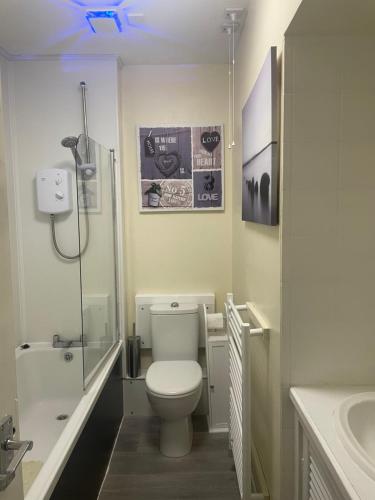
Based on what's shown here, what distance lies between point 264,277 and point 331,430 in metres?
0.69

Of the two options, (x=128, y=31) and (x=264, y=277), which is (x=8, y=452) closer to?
(x=264, y=277)

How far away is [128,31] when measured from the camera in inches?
83.2

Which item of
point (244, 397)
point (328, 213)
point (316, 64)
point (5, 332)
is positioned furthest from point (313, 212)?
point (5, 332)

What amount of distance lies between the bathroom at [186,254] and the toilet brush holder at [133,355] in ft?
0.05

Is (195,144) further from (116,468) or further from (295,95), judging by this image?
(116,468)

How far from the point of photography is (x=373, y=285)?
4.32 feet

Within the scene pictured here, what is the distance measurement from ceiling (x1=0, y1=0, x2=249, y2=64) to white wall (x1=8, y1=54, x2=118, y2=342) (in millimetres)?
128

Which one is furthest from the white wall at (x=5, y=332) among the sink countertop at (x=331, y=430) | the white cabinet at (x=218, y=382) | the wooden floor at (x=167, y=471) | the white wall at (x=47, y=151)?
the white wall at (x=47, y=151)

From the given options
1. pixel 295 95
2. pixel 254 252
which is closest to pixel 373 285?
pixel 254 252

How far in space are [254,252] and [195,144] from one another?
1127mm

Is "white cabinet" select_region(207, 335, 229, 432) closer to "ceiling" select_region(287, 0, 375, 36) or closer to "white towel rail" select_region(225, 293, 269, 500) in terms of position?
"white towel rail" select_region(225, 293, 269, 500)

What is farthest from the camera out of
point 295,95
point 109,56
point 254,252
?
point 109,56

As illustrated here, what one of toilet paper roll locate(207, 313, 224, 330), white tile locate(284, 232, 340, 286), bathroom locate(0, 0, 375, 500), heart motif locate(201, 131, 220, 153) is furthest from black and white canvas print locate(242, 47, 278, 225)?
toilet paper roll locate(207, 313, 224, 330)

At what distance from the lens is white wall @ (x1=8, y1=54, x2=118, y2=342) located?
246cm
